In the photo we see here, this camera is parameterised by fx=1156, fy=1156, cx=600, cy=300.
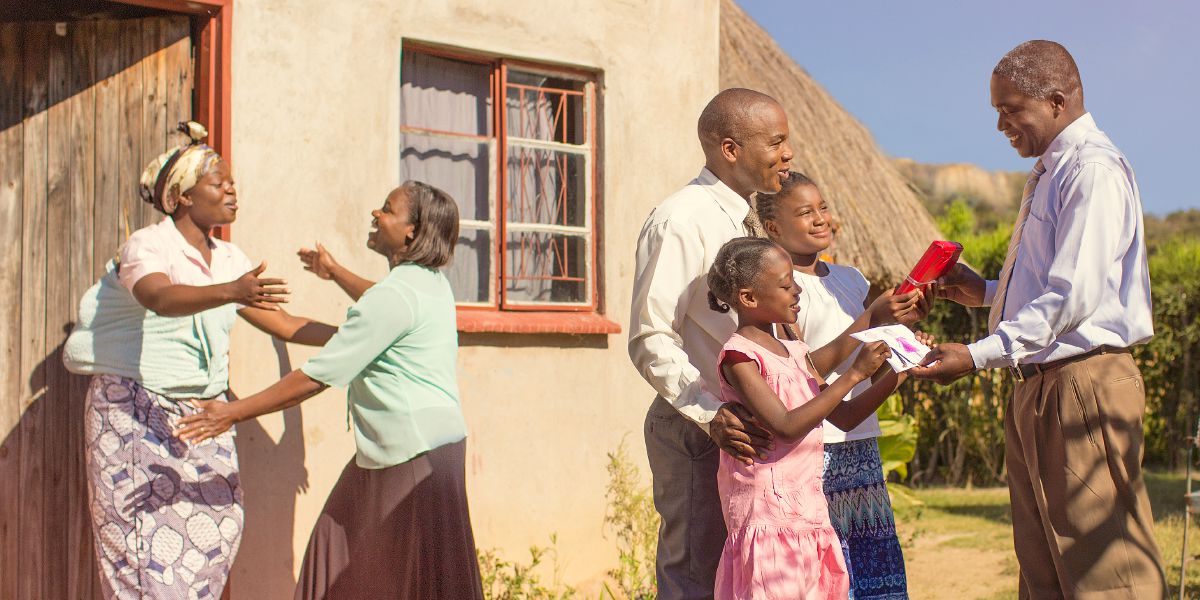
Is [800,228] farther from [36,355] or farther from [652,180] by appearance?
[36,355]

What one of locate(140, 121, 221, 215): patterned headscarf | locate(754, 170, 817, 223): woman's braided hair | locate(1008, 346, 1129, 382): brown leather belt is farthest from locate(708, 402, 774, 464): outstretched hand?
locate(140, 121, 221, 215): patterned headscarf

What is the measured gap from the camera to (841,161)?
1020 cm

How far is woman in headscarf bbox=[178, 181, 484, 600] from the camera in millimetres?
3831

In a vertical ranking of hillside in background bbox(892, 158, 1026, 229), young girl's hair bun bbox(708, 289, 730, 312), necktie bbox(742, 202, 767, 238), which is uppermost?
hillside in background bbox(892, 158, 1026, 229)

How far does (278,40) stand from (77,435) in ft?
6.04

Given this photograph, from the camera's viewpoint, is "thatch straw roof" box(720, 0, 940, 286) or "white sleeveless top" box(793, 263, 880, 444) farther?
"thatch straw roof" box(720, 0, 940, 286)

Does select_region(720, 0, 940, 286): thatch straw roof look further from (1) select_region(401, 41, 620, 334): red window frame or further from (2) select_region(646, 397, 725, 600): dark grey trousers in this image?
(2) select_region(646, 397, 725, 600): dark grey trousers

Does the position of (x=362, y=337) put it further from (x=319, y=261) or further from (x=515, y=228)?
(x=515, y=228)

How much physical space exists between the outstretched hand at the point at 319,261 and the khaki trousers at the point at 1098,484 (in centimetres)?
269

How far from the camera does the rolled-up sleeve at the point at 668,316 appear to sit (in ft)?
10.2

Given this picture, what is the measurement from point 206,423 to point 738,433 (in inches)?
65.9

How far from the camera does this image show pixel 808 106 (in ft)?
34.0

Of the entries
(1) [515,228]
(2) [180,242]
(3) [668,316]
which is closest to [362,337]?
(2) [180,242]

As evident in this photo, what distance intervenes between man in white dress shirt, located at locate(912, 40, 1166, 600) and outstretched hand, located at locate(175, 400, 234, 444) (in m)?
2.11
